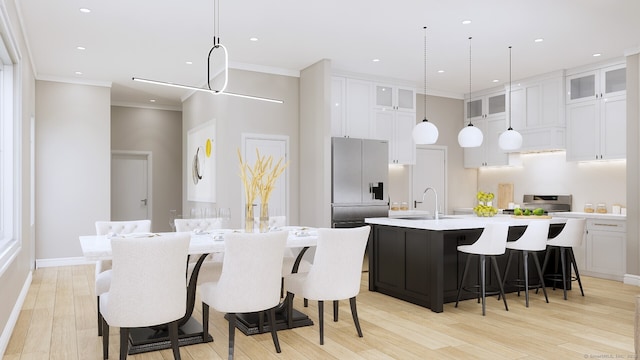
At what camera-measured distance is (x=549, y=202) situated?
23.6 feet

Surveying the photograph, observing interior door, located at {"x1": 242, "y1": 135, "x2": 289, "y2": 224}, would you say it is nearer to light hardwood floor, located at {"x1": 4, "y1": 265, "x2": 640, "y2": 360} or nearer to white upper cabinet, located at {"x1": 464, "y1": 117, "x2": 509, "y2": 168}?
light hardwood floor, located at {"x1": 4, "y1": 265, "x2": 640, "y2": 360}

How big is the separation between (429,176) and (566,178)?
2.09 meters

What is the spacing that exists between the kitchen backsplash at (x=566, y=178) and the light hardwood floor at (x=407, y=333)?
187 centimetres

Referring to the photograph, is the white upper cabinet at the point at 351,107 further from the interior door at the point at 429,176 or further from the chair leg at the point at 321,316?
the chair leg at the point at 321,316

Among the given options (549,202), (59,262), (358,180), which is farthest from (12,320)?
(549,202)

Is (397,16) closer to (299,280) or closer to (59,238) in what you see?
(299,280)

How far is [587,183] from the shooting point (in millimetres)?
6789

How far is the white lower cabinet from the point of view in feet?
19.5

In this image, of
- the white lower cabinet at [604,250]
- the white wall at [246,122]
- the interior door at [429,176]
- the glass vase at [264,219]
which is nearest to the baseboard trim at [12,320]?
the glass vase at [264,219]

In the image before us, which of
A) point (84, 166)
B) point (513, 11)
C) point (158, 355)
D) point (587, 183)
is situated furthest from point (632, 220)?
point (84, 166)

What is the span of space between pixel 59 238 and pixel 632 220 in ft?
25.3

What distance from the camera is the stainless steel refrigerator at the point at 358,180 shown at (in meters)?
6.39

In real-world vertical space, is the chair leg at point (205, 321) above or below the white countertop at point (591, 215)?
below

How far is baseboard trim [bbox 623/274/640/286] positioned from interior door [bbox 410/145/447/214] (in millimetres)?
3030
